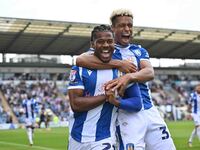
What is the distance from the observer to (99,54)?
5.02 m

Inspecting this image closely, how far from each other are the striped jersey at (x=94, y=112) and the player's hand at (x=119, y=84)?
0.11 meters

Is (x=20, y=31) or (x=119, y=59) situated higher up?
(x=20, y=31)

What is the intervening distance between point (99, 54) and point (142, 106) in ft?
2.58

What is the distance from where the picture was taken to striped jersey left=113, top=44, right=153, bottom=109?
5387 mm

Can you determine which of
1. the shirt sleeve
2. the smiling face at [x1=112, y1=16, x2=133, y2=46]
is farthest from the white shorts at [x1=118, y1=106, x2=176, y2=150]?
the smiling face at [x1=112, y1=16, x2=133, y2=46]

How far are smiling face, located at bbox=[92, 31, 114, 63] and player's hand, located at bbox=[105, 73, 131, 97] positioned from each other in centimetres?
23

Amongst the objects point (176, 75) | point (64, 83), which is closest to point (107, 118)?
point (64, 83)

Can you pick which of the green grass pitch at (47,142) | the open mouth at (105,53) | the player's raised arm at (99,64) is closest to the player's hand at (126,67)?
the player's raised arm at (99,64)

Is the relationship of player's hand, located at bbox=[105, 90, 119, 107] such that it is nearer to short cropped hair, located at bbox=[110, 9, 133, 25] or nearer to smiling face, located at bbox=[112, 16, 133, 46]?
smiling face, located at bbox=[112, 16, 133, 46]

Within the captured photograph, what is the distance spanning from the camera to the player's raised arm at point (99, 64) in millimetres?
5020

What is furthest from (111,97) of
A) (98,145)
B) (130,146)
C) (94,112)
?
(130,146)

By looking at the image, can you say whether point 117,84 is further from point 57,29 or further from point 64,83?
point 64,83

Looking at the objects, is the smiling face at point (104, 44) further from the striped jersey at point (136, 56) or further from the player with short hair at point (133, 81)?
the striped jersey at point (136, 56)

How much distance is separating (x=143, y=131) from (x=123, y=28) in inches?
43.8
